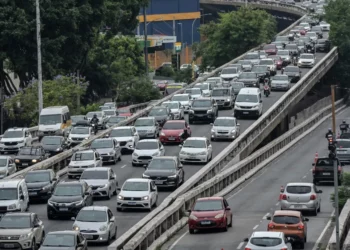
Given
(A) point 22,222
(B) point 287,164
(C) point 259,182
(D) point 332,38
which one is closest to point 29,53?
(B) point 287,164

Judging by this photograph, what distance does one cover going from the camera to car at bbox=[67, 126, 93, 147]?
66.5 metres

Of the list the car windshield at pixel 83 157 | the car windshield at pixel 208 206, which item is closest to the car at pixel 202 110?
the car windshield at pixel 83 157

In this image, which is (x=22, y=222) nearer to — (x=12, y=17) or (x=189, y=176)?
(x=189, y=176)

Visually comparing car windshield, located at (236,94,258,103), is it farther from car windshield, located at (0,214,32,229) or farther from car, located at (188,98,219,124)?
car windshield, located at (0,214,32,229)

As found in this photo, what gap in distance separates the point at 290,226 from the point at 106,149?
2086 cm

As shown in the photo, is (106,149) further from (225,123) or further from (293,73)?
(293,73)

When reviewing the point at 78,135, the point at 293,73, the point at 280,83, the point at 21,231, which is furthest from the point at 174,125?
the point at 293,73

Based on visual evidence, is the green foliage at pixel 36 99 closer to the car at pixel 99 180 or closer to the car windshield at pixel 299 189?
the car at pixel 99 180

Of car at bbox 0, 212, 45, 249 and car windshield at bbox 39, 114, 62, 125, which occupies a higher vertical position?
car windshield at bbox 39, 114, 62, 125

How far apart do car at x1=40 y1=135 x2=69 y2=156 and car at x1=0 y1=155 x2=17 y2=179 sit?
559cm

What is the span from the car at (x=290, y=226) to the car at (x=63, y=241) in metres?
7.14

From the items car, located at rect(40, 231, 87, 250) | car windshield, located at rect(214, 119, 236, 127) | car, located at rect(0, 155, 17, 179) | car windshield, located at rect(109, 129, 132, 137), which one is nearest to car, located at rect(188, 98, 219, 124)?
car windshield, located at rect(214, 119, 236, 127)

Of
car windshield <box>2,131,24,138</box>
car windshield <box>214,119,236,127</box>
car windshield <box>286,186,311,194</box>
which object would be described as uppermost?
car windshield <box>214,119,236,127</box>

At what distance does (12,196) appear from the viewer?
45.8 metres
